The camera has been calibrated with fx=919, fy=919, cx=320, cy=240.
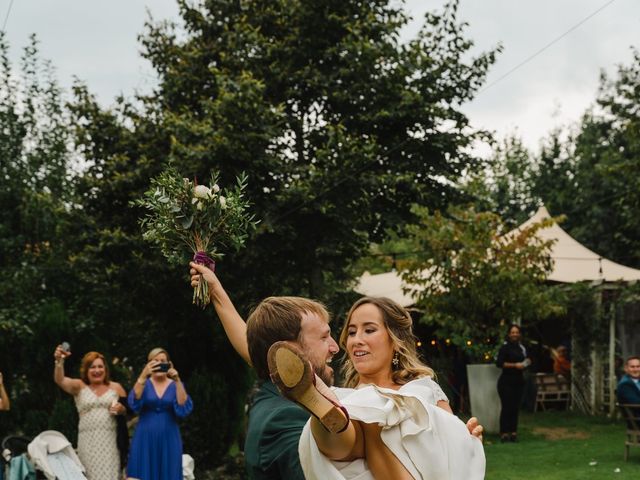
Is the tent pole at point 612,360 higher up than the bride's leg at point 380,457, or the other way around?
the tent pole at point 612,360

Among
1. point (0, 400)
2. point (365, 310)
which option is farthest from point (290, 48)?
point (365, 310)

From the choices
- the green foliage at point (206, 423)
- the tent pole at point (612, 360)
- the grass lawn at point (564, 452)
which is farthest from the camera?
the tent pole at point (612, 360)

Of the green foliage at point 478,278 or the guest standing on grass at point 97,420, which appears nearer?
the guest standing on grass at point 97,420

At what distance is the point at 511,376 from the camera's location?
15.0 m

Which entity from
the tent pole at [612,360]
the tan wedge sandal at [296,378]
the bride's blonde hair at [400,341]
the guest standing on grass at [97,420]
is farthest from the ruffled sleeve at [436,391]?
the tent pole at [612,360]

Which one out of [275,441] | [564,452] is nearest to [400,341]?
[275,441]

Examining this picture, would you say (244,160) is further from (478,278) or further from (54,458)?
(54,458)

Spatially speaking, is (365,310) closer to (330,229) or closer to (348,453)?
(348,453)

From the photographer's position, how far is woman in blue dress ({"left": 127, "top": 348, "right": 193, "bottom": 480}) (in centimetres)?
972

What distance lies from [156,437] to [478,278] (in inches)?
315

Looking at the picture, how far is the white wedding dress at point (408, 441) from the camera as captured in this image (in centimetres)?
216

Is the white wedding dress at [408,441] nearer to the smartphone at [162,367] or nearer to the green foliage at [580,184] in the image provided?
the smartphone at [162,367]

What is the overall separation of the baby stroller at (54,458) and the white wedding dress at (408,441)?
24.9 ft

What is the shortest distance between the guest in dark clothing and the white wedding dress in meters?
12.8
